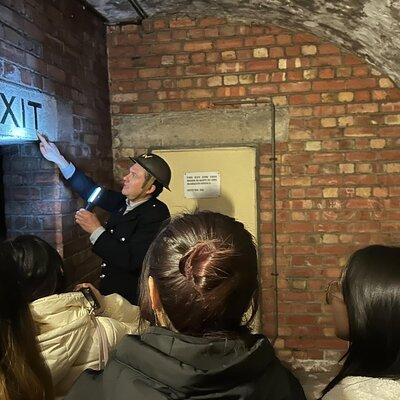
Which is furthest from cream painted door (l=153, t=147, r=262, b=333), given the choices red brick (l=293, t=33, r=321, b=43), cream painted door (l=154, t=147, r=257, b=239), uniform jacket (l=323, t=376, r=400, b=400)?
uniform jacket (l=323, t=376, r=400, b=400)

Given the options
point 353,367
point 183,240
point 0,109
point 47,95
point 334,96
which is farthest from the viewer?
point 334,96

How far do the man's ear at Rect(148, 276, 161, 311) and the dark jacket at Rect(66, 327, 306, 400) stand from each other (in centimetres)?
5

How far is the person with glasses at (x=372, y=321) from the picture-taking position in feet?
3.85

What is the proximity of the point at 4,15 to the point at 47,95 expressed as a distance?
1.60 ft

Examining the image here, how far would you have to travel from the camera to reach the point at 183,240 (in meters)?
0.97

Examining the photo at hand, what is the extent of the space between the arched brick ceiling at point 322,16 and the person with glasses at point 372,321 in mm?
1605

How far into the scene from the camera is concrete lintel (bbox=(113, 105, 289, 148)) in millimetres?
3434

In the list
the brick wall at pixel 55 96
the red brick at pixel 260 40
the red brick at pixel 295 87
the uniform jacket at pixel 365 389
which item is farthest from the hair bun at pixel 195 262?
the red brick at pixel 260 40

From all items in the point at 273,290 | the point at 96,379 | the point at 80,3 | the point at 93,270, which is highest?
the point at 80,3

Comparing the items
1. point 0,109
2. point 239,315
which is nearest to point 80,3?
point 0,109

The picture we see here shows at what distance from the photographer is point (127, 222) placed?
8.45 ft

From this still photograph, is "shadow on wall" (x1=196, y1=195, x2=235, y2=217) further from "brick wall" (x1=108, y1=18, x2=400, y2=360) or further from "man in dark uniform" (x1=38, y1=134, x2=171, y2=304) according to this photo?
"man in dark uniform" (x1=38, y1=134, x2=171, y2=304)

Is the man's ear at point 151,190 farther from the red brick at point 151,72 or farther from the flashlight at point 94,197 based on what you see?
the red brick at point 151,72

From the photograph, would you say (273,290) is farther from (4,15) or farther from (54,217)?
(4,15)
